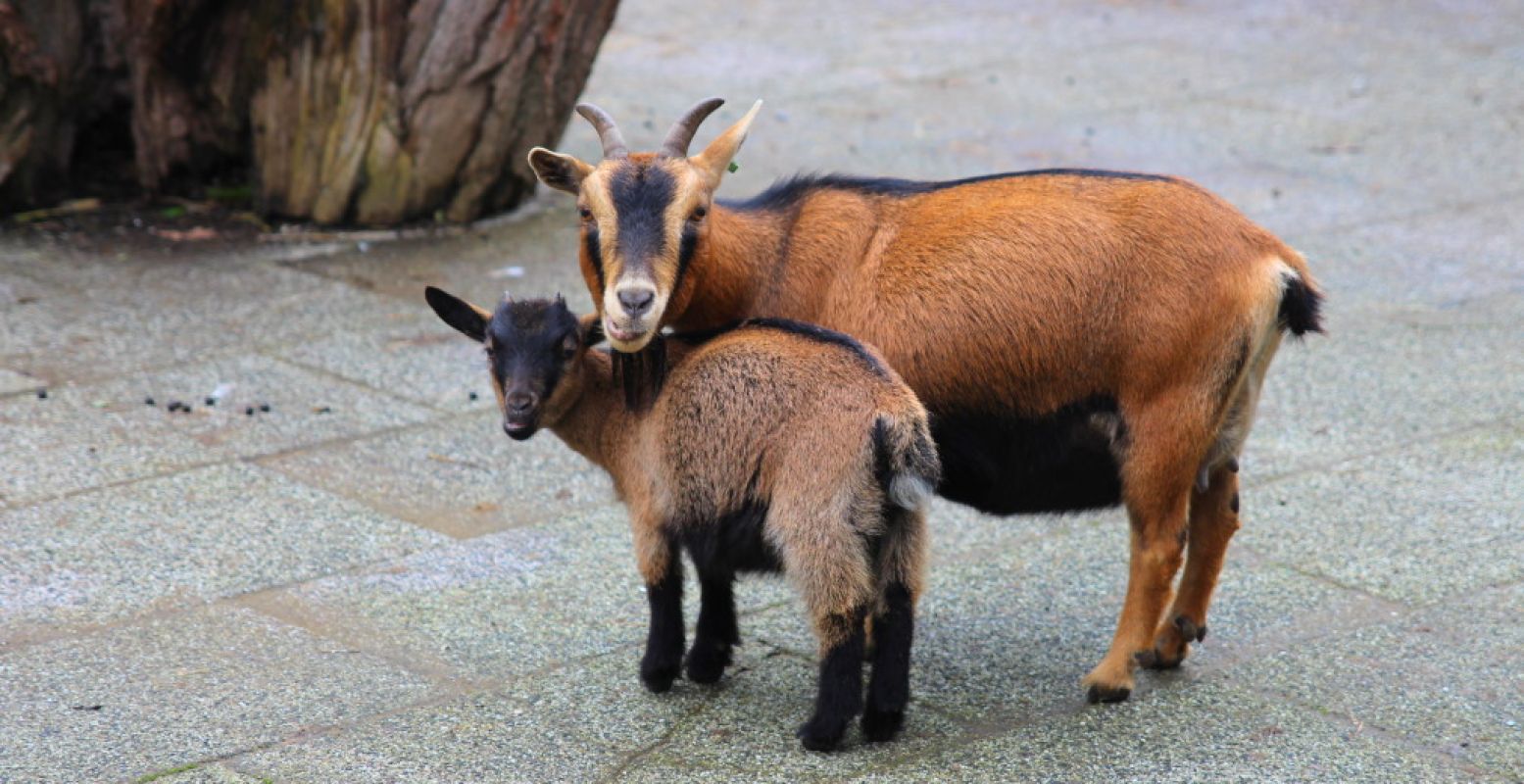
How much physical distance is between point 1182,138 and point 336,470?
7.02m

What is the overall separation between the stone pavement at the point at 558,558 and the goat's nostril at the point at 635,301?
3.90 feet

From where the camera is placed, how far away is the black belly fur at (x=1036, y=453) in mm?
5031

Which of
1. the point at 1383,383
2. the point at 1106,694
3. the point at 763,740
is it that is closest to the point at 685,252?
the point at 763,740

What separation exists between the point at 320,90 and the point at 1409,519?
6094 mm

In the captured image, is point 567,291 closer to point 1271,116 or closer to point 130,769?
point 130,769

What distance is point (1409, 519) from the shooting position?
21.1ft

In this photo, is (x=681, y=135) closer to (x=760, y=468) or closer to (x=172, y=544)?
(x=760, y=468)

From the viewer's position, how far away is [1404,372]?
8008 millimetres

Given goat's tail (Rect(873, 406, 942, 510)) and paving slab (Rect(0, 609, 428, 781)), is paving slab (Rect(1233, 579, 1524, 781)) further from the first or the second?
paving slab (Rect(0, 609, 428, 781))

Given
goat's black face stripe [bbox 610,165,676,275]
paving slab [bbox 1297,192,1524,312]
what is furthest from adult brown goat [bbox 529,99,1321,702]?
paving slab [bbox 1297,192,1524,312]

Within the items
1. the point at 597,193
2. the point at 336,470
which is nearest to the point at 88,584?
the point at 336,470

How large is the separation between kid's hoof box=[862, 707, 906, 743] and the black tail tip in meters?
1.54

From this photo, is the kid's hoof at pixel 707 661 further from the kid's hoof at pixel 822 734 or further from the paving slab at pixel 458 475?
the paving slab at pixel 458 475

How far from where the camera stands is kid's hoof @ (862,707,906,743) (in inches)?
189
